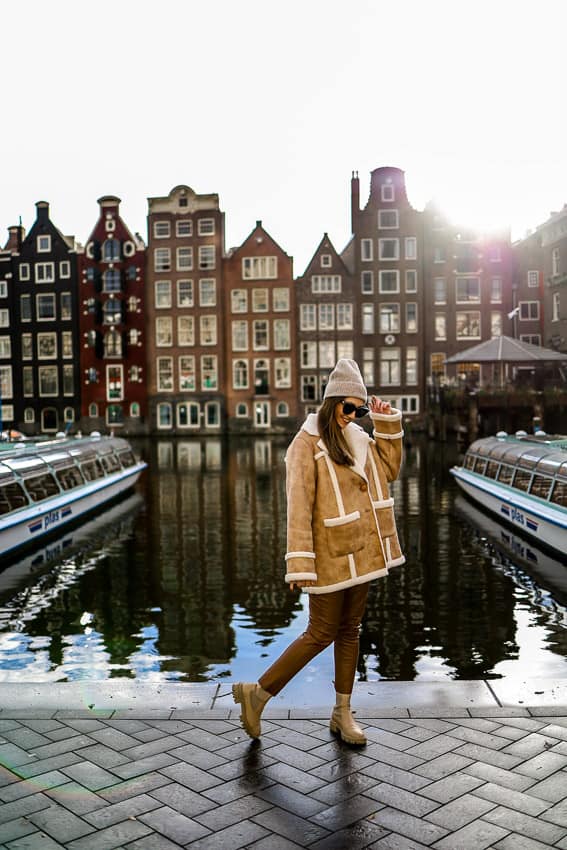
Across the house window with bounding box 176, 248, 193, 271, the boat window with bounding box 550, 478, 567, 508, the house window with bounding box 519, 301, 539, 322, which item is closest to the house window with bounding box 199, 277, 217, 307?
the house window with bounding box 176, 248, 193, 271

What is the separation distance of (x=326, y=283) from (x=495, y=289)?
11.9m

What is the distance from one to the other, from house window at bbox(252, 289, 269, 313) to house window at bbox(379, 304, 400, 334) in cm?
820

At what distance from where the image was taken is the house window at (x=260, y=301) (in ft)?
189

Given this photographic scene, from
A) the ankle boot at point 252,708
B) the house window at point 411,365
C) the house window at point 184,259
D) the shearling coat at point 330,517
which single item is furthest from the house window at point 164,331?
the ankle boot at point 252,708

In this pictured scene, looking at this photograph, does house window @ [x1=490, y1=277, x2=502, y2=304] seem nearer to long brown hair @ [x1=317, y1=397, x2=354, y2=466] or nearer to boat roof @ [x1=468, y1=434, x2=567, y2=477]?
boat roof @ [x1=468, y1=434, x2=567, y2=477]

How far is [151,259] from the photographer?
58438mm

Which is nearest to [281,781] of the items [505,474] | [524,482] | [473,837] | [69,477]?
[473,837]

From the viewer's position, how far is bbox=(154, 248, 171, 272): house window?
58281mm

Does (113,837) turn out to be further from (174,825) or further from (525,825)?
(525,825)

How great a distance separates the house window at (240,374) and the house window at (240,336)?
1013 millimetres

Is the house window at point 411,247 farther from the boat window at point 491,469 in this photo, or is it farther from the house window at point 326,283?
the boat window at point 491,469

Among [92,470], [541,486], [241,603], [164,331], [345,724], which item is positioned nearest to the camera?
[345,724]

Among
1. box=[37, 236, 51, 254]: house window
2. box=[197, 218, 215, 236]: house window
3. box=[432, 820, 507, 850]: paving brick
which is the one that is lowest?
box=[432, 820, 507, 850]: paving brick

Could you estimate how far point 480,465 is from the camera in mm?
20578
